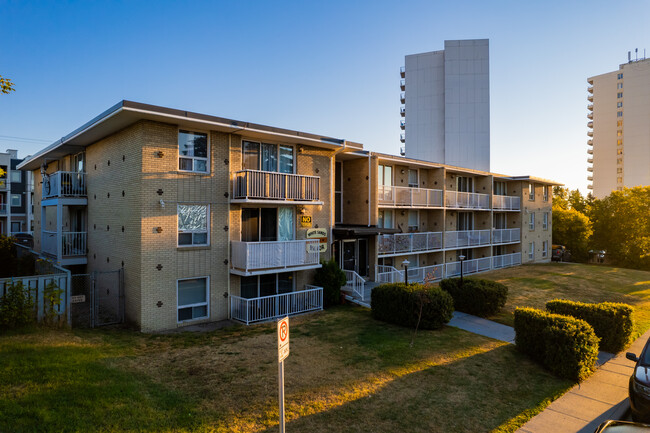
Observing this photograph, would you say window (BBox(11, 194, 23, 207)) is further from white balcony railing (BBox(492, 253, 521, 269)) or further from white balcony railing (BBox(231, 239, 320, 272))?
white balcony railing (BBox(492, 253, 521, 269))

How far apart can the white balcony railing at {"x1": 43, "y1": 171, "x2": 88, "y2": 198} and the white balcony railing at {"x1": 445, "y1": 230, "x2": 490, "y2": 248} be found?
20326 millimetres

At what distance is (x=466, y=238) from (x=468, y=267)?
1982 millimetres

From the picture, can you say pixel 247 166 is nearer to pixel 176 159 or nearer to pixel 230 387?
pixel 176 159

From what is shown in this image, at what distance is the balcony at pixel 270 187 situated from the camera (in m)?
13.7

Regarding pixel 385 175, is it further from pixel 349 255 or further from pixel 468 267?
pixel 468 267

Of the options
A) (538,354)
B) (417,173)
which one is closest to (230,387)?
(538,354)

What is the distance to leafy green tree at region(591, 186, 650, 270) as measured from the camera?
3569cm

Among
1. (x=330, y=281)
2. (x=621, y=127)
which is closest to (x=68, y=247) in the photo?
(x=330, y=281)

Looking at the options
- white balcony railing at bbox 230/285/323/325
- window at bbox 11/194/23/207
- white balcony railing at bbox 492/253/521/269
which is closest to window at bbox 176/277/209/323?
white balcony railing at bbox 230/285/323/325

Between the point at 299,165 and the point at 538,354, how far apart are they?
36.0 ft

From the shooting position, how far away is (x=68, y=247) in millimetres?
16656

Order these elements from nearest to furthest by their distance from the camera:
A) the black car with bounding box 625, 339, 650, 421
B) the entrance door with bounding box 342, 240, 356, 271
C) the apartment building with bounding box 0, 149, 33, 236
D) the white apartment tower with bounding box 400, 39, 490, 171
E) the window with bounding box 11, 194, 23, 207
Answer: the black car with bounding box 625, 339, 650, 421 < the entrance door with bounding box 342, 240, 356, 271 < the white apartment tower with bounding box 400, 39, 490, 171 < the apartment building with bounding box 0, 149, 33, 236 < the window with bounding box 11, 194, 23, 207

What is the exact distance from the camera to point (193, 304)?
1330cm

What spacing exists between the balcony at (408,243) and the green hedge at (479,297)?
4850 mm
